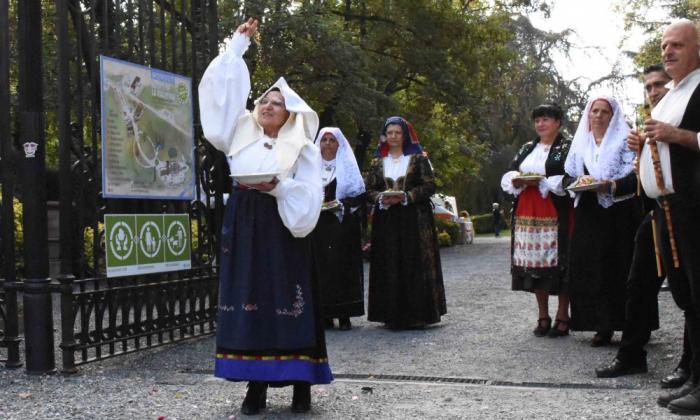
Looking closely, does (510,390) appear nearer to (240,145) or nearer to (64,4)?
(240,145)

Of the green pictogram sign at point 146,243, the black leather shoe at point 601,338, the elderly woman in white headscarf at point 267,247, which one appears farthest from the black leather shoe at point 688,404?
the green pictogram sign at point 146,243

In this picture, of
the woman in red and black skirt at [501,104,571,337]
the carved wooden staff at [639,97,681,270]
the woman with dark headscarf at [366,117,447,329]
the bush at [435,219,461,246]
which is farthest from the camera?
the bush at [435,219,461,246]

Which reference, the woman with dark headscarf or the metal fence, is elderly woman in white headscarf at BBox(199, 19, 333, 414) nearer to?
Answer: the metal fence

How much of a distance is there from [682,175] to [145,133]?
170 inches

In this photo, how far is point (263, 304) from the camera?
516 cm

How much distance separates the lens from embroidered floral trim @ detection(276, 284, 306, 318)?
203 inches

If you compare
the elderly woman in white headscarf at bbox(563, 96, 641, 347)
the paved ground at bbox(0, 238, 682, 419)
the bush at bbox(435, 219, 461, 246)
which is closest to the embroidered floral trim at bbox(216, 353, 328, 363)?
the paved ground at bbox(0, 238, 682, 419)

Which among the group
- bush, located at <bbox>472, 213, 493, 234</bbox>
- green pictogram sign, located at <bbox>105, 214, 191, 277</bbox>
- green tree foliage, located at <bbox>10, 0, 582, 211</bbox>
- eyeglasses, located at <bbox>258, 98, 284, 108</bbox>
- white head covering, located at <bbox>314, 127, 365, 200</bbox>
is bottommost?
bush, located at <bbox>472, 213, 493, 234</bbox>

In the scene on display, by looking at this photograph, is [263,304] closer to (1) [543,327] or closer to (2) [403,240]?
(1) [543,327]

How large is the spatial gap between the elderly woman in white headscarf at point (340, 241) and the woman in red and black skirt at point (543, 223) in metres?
1.65

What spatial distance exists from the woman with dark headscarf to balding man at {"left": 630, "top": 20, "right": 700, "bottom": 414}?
3751mm

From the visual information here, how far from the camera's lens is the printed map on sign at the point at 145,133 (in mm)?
6953

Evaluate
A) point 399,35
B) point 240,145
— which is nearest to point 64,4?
point 240,145

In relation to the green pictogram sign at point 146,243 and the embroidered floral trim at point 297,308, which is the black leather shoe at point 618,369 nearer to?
the embroidered floral trim at point 297,308
